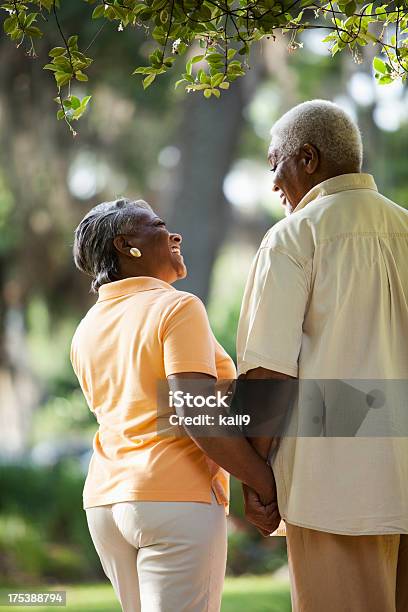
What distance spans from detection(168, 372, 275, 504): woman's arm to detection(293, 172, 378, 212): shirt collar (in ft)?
1.80

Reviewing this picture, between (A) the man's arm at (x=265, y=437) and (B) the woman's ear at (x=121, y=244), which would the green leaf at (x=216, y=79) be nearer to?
(B) the woman's ear at (x=121, y=244)

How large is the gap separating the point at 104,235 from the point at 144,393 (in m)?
0.46

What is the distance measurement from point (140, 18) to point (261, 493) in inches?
46.3

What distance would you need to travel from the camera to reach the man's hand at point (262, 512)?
2.24m

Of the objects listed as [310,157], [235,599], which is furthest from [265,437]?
[235,599]

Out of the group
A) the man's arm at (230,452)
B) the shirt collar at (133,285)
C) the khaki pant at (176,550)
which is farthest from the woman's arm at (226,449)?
the shirt collar at (133,285)

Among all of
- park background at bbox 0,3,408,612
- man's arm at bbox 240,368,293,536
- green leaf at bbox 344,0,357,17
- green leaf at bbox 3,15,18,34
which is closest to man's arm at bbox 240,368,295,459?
man's arm at bbox 240,368,293,536

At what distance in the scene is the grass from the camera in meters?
6.03

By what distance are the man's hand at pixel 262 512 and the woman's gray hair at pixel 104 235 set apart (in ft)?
2.18

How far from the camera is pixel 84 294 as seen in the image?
1165 centimetres

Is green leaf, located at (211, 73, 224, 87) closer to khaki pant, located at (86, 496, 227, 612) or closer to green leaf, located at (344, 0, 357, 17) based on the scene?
green leaf, located at (344, 0, 357, 17)

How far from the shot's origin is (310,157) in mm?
2389

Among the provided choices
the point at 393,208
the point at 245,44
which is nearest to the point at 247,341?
the point at 393,208

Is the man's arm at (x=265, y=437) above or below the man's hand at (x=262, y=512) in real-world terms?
above
